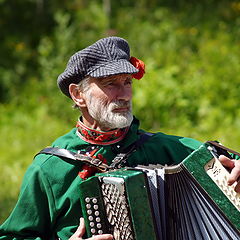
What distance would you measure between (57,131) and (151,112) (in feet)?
4.53

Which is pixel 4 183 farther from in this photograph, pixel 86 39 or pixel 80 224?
pixel 86 39

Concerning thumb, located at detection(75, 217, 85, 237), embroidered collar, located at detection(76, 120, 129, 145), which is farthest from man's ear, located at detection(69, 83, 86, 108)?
thumb, located at detection(75, 217, 85, 237)

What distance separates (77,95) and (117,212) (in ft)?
2.28

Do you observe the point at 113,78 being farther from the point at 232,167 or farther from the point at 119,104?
the point at 232,167

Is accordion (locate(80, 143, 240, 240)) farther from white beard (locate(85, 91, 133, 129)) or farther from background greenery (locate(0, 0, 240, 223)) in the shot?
background greenery (locate(0, 0, 240, 223))

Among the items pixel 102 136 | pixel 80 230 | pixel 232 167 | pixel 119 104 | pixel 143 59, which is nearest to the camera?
pixel 232 167

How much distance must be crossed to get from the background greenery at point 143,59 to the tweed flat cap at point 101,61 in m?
3.06

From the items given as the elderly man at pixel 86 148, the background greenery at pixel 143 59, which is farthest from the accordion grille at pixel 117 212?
the background greenery at pixel 143 59

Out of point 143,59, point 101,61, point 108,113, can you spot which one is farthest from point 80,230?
point 143,59

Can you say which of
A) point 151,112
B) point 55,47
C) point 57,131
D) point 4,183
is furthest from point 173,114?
point 55,47

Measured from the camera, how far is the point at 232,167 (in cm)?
251

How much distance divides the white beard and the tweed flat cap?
12 centimetres

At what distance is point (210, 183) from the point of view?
2.47 meters

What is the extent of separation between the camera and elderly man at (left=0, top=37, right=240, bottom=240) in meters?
2.77
